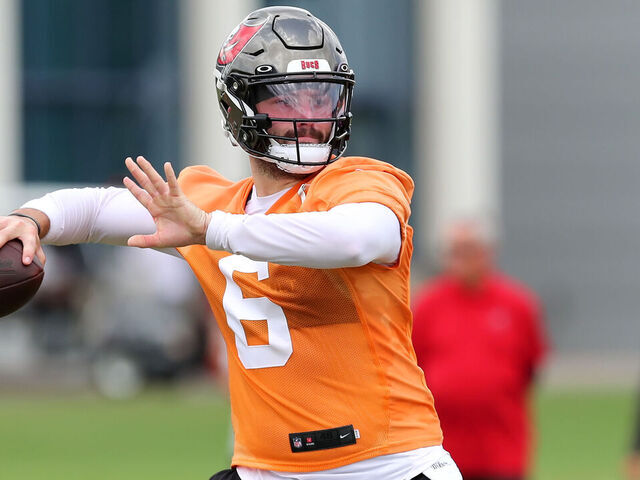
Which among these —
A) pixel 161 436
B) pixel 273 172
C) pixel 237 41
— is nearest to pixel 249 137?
pixel 273 172

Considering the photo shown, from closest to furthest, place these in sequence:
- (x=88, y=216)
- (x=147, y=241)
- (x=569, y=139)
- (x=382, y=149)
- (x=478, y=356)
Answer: (x=147, y=241)
(x=88, y=216)
(x=478, y=356)
(x=382, y=149)
(x=569, y=139)

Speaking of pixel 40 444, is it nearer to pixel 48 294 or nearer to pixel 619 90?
pixel 48 294

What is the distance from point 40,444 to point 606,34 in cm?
1366

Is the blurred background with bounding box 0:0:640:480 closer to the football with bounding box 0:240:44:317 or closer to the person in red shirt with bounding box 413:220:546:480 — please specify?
the person in red shirt with bounding box 413:220:546:480

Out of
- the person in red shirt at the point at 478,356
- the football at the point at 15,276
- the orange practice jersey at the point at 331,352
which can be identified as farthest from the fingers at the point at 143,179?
the person in red shirt at the point at 478,356

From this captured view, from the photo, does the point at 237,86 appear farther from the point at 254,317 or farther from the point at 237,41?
the point at 254,317

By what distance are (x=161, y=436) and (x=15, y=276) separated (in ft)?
28.5

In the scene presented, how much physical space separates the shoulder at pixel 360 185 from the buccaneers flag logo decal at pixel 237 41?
464 millimetres

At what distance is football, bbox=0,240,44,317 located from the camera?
3629 mm

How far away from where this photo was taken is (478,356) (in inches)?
289

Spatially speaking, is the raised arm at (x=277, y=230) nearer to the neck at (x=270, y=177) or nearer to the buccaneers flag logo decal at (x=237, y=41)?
the neck at (x=270, y=177)

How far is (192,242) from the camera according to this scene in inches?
132

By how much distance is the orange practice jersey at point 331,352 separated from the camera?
139 inches

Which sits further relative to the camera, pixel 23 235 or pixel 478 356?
pixel 478 356
